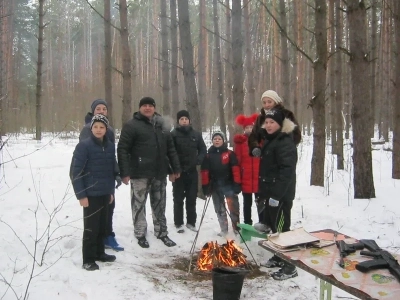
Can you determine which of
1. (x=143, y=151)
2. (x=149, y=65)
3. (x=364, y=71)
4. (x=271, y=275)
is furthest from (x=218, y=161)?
(x=149, y=65)

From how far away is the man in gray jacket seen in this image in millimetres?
5445

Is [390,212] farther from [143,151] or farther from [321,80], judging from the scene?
[143,151]

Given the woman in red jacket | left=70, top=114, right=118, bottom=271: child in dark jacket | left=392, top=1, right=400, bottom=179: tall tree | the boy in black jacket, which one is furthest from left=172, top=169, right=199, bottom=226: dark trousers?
left=392, top=1, right=400, bottom=179: tall tree

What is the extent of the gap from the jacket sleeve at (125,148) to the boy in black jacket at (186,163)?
3.25ft

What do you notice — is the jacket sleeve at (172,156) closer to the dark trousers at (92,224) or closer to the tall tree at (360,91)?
the dark trousers at (92,224)

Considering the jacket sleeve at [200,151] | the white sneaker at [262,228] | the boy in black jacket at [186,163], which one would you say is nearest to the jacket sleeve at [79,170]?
the boy in black jacket at [186,163]

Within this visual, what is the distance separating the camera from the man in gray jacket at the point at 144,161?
5445mm

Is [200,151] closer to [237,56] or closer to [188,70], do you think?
[188,70]

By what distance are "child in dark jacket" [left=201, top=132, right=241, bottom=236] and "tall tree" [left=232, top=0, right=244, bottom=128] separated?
2.10 m

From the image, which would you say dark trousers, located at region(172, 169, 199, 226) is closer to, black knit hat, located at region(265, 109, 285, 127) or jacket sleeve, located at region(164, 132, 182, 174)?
jacket sleeve, located at region(164, 132, 182, 174)

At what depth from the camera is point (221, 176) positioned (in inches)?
240

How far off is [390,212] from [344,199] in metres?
0.95

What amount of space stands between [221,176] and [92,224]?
89.0 inches

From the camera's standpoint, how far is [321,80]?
795cm
